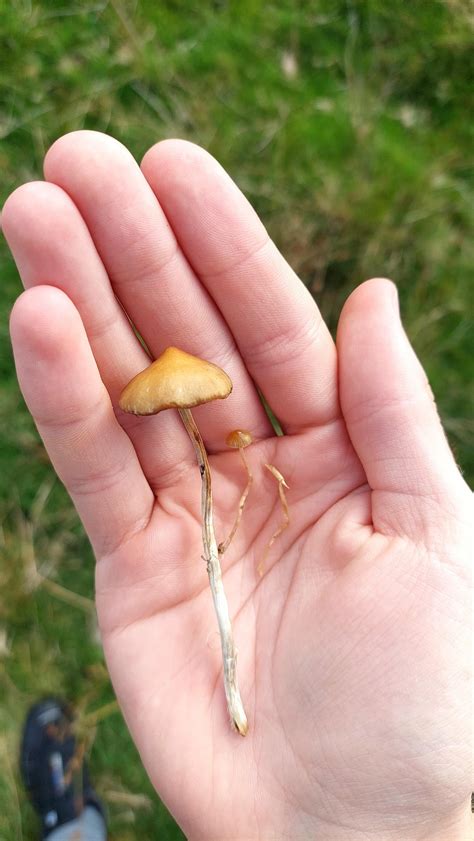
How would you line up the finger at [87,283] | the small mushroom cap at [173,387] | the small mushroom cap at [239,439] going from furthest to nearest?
the small mushroom cap at [239,439] < the finger at [87,283] < the small mushroom cap at [173,387]

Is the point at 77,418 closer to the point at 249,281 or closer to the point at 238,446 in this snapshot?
the point at 238,446

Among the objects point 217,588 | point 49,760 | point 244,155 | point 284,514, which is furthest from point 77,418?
point 49,760

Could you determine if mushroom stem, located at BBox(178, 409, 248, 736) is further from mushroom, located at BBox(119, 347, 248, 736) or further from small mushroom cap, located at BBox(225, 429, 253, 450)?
small mushroom cap, located at BBox(225, 429, 253, 450)

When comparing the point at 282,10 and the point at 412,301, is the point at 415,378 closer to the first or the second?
the point at 412,301

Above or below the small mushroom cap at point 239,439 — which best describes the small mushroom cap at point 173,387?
above

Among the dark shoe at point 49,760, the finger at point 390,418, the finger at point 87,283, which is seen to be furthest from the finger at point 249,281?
the dark shoe at point 49,760

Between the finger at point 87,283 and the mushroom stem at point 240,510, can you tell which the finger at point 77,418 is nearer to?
the finger at point 87,283

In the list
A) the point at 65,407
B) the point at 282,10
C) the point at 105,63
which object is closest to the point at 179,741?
the point at 65,407
